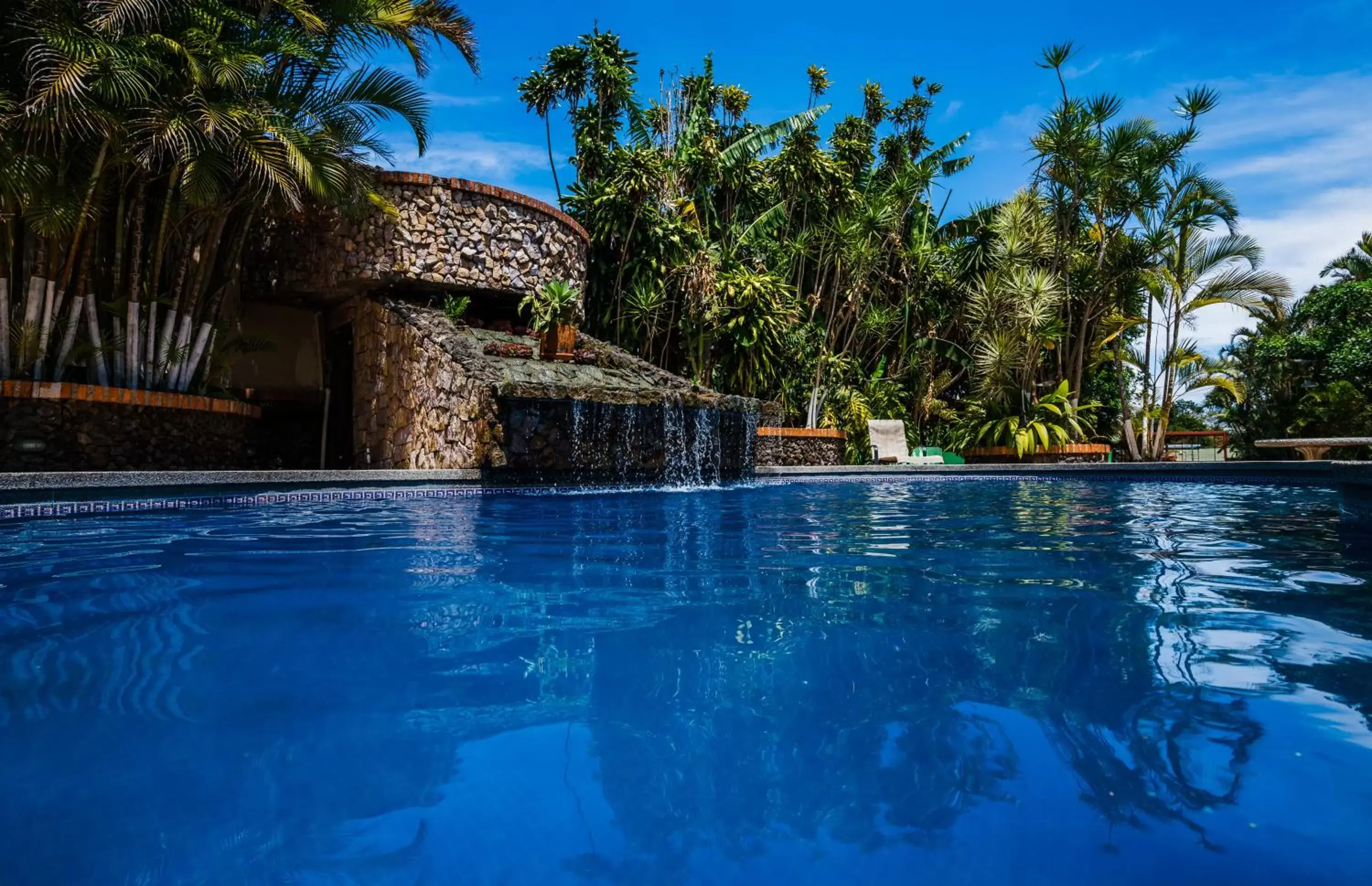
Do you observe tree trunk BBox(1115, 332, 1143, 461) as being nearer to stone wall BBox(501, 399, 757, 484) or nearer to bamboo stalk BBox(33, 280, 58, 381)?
stone wall BBox(501, 399, 757, 484)

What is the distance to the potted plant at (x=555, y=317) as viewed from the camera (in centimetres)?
1139

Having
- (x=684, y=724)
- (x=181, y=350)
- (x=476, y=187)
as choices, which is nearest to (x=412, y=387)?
(x=181, y=350)

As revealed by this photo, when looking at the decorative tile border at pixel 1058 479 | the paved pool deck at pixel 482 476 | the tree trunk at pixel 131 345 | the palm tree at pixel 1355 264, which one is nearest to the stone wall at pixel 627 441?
the paved pool deck at pixel 482 476

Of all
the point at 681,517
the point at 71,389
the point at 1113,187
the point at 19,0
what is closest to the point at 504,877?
the point at 681,517

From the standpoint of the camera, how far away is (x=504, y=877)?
4.03 ft

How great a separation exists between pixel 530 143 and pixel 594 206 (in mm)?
4114

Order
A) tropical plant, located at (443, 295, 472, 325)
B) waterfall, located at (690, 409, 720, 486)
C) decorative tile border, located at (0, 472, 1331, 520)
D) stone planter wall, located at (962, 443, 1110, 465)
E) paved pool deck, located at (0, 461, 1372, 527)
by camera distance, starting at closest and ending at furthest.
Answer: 1. paved pool deck, located at (0, 461, 1372, 527)
2. decorative tile border, located at (0, 472, 1331, 520)
3. waterfall, located at (690, 409, 720, 486)
4. tropical plant, located at (443, 295, 472, 325)
5. stone planter wall, located at (962, 443, 1110, 465)

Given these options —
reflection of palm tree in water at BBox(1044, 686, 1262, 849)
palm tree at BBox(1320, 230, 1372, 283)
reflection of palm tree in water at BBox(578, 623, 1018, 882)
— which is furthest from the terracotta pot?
palm tree at BBox(1320, 230, 1372, 283)

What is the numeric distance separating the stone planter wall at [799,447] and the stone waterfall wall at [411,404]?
582 centimetres

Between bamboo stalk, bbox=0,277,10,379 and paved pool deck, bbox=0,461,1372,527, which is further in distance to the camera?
bamboo stalk, bbox=0,277,10,379

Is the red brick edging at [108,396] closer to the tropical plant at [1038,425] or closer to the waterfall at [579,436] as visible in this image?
the waterfall at [579,436]

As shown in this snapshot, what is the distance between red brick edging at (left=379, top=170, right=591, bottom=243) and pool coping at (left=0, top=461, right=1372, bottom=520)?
530cm

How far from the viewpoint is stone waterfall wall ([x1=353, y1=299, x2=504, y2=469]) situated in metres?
9.61

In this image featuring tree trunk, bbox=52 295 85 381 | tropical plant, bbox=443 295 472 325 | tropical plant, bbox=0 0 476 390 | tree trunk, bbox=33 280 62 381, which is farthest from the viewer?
tropical plant, bbox=443 295 472 325
